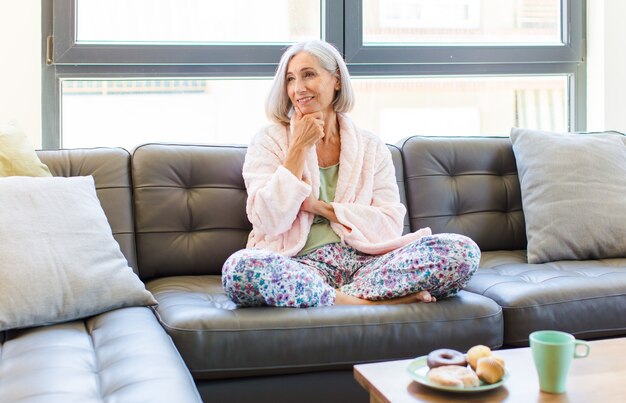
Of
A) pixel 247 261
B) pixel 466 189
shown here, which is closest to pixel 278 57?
pixel 466 189

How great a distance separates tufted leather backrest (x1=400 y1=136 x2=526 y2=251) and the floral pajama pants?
58 centimetres

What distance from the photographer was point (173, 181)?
8.21ft

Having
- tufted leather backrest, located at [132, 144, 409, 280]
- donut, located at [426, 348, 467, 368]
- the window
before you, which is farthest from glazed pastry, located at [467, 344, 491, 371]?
the window

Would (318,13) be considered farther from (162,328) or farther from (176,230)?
(162,328)

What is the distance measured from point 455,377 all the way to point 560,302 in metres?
0.90

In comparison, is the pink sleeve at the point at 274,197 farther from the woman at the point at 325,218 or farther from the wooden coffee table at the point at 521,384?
the wooden coffee table at the point at 521,384

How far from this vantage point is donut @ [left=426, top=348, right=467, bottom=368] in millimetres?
1355

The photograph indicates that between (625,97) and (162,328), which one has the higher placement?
(625,97)

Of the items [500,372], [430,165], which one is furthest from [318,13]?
[500,372]

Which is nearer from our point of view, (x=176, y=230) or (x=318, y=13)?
(x=176, y=230)

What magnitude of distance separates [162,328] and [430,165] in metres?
1.34

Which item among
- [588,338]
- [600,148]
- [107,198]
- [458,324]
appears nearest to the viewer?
[458,324]

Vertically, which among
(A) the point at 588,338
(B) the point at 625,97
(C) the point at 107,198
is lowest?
(A) the point at 588,338

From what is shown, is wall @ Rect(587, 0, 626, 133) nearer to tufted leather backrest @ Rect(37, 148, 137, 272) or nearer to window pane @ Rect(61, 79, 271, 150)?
window pane @ Rect(61, 79, 271, 150)
